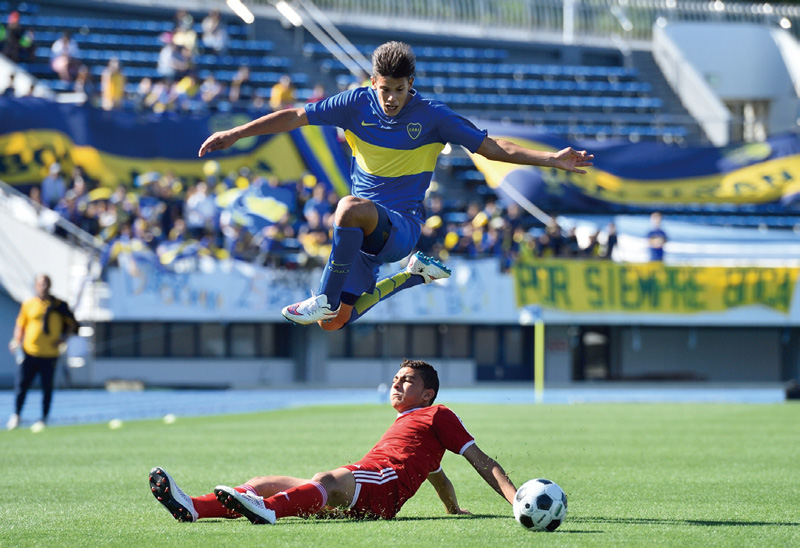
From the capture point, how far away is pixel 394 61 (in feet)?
23.5

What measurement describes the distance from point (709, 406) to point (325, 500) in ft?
51.2

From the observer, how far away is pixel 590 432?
1474 centimetres

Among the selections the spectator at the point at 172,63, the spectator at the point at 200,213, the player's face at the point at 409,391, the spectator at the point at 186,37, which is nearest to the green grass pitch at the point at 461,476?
the player's face at the point at 409,391

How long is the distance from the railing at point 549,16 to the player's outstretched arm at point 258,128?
2826 cm

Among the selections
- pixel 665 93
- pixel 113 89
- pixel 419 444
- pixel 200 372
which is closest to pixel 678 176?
pixel 665 93

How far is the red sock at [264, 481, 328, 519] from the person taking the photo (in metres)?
6.41

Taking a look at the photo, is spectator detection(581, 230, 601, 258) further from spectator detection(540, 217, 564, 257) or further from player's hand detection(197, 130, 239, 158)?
player's hand detection(197, 130, 239, 158)

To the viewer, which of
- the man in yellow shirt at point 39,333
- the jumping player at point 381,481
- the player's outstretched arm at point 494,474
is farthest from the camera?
the man in yellow shirt at point 39,333

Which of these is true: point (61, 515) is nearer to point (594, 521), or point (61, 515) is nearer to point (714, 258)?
point (594, 521)

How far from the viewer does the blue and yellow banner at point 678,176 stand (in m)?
29.2

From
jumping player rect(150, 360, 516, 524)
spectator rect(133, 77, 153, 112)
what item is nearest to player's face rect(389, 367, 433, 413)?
jumping player rect(150, 360, 516, 524)

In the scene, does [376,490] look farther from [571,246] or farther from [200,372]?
[200,372]

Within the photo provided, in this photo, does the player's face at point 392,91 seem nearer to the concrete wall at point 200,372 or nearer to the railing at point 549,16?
the concrete wall at point 200,372

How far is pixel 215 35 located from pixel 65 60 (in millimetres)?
4769
